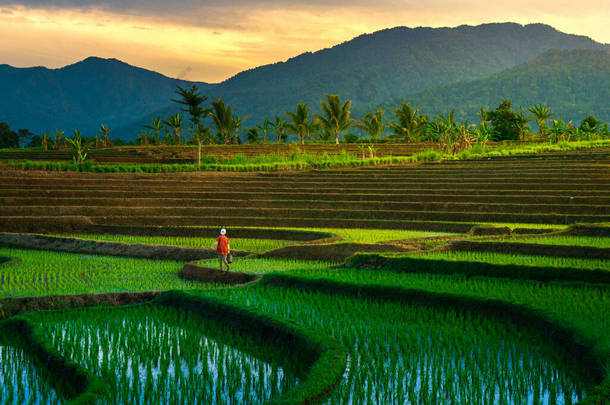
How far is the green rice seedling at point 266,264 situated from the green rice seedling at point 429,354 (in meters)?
2.51

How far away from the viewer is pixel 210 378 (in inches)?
234

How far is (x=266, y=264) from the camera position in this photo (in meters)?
13.0

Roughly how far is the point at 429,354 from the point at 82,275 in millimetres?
7395

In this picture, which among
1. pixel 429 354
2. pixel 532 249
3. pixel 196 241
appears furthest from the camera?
pixel 196 241

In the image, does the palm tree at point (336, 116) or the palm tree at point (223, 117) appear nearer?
the palm tree at point (223, 117)

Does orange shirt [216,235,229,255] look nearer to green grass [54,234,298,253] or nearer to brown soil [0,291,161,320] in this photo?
brown soil [0,291,161,320]

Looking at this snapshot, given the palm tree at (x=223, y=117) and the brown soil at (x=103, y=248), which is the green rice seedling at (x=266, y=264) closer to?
the brown soil at (x=103, y=248)

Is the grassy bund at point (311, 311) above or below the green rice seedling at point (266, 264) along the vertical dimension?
above

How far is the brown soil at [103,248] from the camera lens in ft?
47.2

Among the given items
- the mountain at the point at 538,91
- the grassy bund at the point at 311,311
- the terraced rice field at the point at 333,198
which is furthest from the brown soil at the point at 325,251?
the mountain at the point at 538,91

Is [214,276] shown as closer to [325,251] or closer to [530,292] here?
[325,251]

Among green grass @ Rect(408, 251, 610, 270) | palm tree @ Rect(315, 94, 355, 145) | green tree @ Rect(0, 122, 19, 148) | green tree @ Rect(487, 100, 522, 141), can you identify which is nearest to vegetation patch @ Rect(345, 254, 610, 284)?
green grass @ Rect(408, 251, 610, 270)

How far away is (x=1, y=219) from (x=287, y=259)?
9.89m

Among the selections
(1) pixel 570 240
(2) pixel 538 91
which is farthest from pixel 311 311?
(2) pixel 538 91
